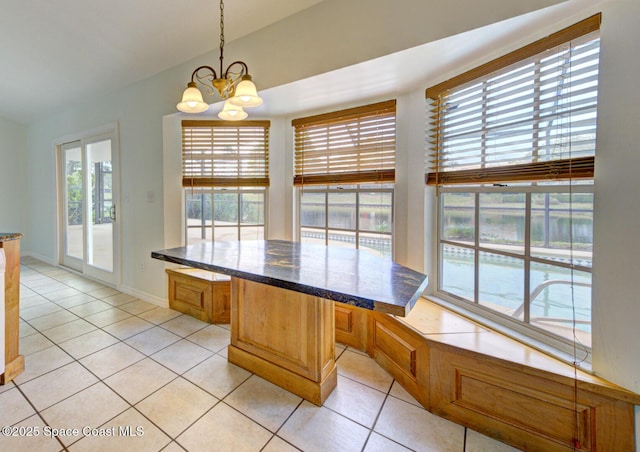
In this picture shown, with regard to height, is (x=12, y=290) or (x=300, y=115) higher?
(x=300, y=115)

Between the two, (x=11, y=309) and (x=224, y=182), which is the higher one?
(x=224, y=182)

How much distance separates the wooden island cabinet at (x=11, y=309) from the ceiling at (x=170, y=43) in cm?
192

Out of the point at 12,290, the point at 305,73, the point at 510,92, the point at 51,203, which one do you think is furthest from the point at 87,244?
the point at 510,92

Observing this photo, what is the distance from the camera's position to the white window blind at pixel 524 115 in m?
1.33

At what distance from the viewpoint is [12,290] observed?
187 centimetres

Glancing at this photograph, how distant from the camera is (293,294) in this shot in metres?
1.71

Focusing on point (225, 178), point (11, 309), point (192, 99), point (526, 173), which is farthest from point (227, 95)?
point (11, 309)

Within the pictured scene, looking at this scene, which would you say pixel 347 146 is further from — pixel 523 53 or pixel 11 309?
pixel 11 309

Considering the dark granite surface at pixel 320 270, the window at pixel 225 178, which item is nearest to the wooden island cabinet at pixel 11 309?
the dark granite surface at pixel 320 270

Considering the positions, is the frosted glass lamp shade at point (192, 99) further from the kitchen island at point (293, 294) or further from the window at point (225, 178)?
the window at point (225, 178)

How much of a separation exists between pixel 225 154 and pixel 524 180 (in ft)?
8.56

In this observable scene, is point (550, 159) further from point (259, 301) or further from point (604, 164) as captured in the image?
point (259, 301)

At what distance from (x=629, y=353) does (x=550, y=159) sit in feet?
3.12

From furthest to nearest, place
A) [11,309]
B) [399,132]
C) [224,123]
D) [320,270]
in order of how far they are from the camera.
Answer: [224,123]
[399,132]
[11,309]
[320,270]
